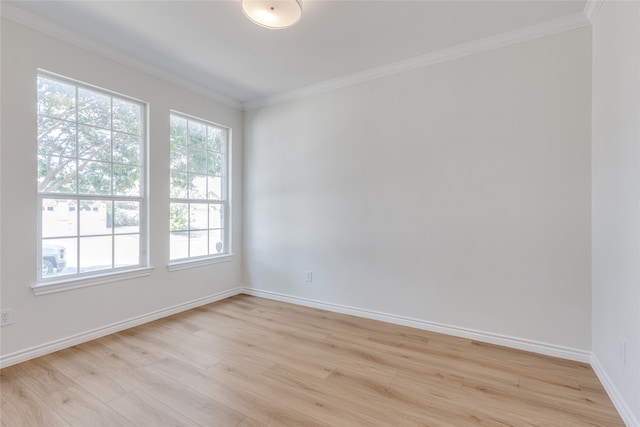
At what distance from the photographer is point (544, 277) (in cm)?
240

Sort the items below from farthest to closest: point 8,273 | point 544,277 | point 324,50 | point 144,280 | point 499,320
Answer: point 144,280 < point 324,50 < point 499,320 < point 544,277 < point 8,273

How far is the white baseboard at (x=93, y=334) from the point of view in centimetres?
222

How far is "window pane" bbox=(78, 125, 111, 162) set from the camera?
265 centimetres

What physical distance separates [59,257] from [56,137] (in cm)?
105

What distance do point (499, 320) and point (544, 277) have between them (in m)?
0.53

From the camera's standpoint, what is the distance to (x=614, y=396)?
1.79 meters

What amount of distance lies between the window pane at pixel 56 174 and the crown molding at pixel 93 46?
3.41ft

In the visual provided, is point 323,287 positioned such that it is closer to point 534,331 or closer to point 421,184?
point 421,184

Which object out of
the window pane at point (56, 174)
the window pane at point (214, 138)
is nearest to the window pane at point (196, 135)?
the window pane at point (214, 138)

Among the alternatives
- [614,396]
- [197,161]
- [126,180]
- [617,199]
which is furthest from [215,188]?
[614,396]

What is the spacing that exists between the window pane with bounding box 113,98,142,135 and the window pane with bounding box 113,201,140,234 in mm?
767

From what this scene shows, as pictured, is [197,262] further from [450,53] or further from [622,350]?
[622,350]

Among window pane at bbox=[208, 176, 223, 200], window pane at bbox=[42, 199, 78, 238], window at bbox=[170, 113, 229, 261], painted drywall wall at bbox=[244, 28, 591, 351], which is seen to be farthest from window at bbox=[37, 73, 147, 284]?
painted drywall wall at bbox=[244, 28, 591, 351]

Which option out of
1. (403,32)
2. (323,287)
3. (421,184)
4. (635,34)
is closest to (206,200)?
(323,287)
